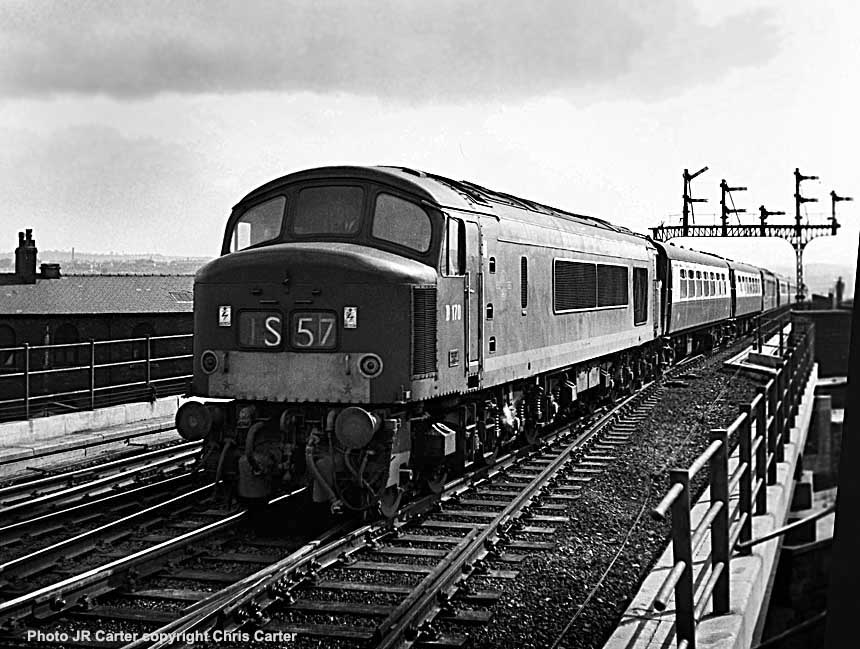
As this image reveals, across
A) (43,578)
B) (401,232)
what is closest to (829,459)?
(401,232)

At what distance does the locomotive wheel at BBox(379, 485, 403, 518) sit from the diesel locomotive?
0.06ft

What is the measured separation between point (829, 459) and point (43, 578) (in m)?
36.3

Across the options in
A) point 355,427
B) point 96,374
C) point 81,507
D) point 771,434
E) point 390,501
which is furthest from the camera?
point 96,374

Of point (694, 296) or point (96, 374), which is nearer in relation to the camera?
point (96, 374)

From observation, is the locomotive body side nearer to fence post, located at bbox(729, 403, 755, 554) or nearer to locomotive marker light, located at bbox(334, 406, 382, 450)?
locomotive marker light, located at bbox(334, 406, 382, 450)

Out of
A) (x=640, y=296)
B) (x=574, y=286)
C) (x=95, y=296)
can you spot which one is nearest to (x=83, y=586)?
(x=574, y=286)

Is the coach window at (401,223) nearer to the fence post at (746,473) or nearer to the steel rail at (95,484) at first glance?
the fence post at (746,473)

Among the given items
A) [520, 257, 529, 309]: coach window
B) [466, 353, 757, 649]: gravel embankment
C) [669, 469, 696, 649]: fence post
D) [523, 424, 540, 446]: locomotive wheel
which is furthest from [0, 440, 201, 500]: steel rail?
[669, 469, 696, 649]: fence post

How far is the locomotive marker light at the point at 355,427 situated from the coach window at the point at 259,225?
264 centimetres

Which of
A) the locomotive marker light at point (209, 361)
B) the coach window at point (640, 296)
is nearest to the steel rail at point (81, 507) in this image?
the locomotive marker light at point (209, 361)

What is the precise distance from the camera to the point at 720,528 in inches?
248

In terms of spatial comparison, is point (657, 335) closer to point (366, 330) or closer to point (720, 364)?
point (720, 364)

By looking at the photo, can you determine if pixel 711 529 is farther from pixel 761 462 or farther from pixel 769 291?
pixel 769 291

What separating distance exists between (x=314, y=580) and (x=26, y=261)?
2128cm
